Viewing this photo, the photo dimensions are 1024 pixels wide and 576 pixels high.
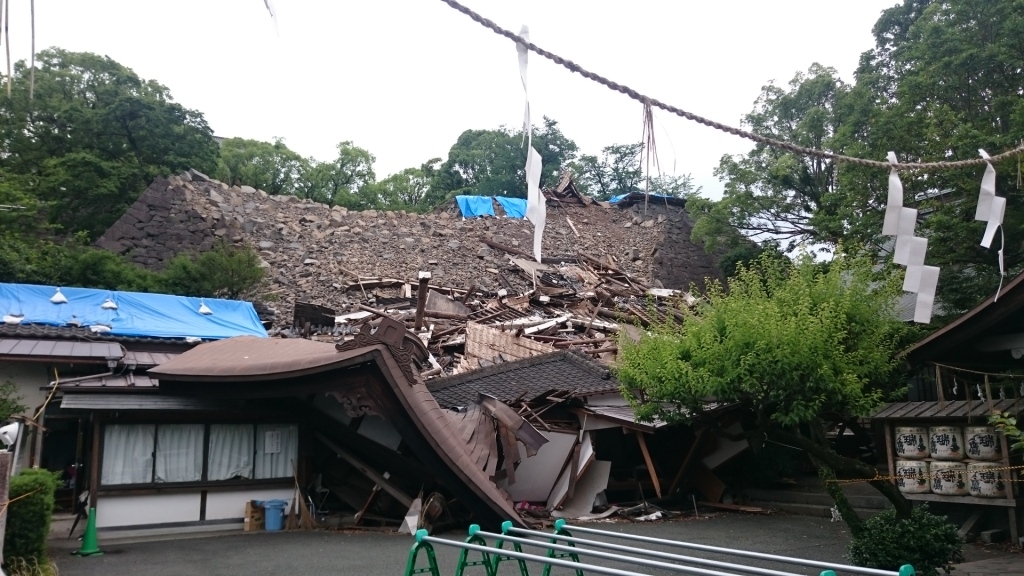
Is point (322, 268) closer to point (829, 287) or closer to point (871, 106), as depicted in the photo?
point (871, 106)

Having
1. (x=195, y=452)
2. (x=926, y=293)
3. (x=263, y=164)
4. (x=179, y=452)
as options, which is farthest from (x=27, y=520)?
(x=263, y=164)

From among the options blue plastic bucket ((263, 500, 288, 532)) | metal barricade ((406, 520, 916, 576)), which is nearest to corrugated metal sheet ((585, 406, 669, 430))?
blue plastic bucket ((263, 500, 288, 532))

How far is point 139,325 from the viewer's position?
53.3 ft

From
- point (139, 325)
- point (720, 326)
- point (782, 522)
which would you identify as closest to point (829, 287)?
point (720, 326)

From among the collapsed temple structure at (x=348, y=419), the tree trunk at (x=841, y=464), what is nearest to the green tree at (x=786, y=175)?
the collapsed temple structure at (x=348, y=419)

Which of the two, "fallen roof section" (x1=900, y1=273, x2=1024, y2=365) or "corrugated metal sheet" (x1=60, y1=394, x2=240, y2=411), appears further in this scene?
"corrugated metal sheet" (x1=60, y1=394, x2=240, y2=411)

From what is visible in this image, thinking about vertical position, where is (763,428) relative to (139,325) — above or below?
below

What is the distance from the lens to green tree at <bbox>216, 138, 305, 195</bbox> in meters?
42.6

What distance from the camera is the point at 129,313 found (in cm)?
1666

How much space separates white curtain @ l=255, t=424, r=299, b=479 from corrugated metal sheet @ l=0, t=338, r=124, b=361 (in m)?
3.18

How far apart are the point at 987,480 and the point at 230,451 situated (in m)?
11.5

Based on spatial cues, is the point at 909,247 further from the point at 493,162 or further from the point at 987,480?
the point at 493,162

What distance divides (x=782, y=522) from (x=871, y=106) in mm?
11390

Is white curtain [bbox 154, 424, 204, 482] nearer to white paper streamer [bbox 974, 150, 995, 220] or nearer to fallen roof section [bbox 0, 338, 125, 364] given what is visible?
fallen roof section [bbox 0, 338, 125, 364]
